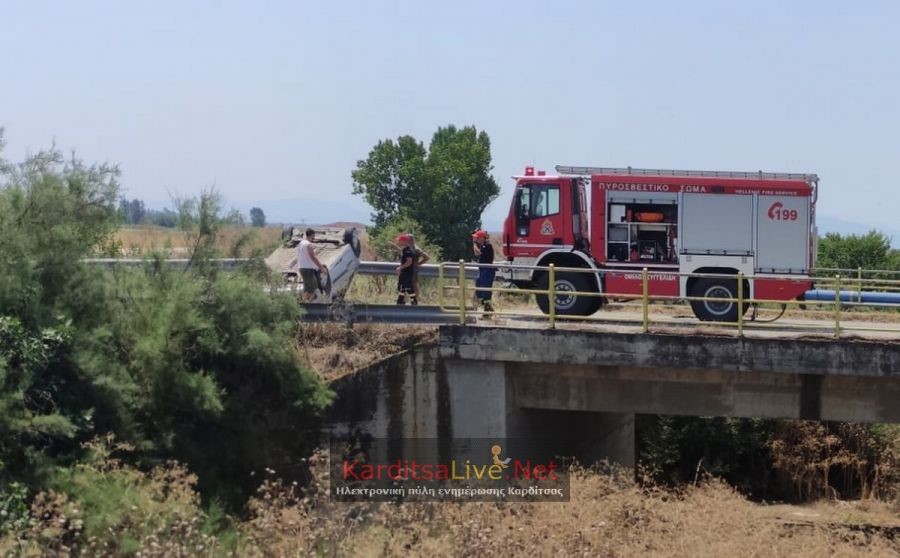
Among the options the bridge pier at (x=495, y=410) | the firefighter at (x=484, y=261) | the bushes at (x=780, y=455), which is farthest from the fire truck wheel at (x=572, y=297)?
the bushes at (x=780, y=455)

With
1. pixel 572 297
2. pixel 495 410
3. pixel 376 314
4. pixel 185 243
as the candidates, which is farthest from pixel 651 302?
pixel 185 243

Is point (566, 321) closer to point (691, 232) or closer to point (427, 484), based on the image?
point (691, 232)

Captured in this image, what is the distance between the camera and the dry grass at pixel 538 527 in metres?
11.0

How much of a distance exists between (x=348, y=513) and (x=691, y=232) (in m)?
8.05

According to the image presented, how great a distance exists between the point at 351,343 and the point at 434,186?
2433 cm

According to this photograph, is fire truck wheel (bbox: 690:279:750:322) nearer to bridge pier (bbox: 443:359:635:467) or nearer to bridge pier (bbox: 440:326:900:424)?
bridge pier (bbox: 440:326:900:424)

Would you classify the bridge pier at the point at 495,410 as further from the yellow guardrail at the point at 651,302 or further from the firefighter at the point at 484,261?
the firefighter at the point at 484,261

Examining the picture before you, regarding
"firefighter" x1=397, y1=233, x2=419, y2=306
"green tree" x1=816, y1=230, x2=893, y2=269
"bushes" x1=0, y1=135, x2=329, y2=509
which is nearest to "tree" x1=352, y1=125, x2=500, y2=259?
"green tree" x1=816, y1=230, x2=893, y2=269

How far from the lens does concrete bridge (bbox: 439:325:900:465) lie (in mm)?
14711

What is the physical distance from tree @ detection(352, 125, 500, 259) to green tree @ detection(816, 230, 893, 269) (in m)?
12.0

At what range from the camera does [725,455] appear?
2262cm

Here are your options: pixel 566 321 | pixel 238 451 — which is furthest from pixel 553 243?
pixel 238 451

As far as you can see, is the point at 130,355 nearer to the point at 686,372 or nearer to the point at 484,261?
the point at 484,261

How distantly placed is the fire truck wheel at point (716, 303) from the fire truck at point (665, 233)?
0.02m
